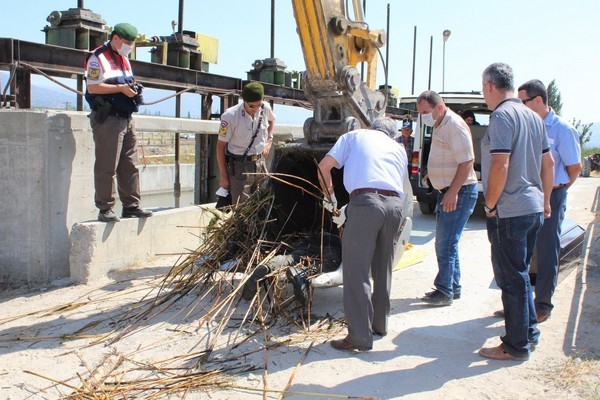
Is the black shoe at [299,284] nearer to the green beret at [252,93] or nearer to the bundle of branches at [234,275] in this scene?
the bundle of branches at [234,275]

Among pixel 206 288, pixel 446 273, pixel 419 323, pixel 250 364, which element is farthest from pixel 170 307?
pixel 446 273

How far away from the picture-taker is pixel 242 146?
6359 mm

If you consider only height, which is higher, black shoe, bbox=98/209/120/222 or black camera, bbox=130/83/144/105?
black camera, bbox=130/83/144/105

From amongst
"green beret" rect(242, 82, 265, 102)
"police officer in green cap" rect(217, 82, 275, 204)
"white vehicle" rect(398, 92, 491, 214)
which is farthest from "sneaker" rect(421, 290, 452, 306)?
"white vehicle" rect(398, 92, 491, 214)

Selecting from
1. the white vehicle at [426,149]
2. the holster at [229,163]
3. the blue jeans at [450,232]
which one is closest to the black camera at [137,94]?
the holster at [229,163]

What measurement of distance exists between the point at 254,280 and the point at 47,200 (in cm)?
236

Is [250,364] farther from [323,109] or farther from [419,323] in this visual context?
[323,109]

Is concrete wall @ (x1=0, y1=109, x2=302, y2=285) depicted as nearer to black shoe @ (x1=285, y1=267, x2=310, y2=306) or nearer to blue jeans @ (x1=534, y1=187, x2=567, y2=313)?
black shoe @ (x1=285, y1=267, x2=310, y2=306)

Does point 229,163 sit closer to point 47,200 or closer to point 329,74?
point 329,74

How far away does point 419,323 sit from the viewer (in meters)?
4.86

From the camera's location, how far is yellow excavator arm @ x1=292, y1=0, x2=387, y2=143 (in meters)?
6.15

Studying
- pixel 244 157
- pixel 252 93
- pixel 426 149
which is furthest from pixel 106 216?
pixel 426 149

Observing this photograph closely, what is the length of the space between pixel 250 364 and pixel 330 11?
3.87m

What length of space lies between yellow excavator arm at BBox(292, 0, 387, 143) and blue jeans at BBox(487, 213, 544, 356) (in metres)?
2.37
